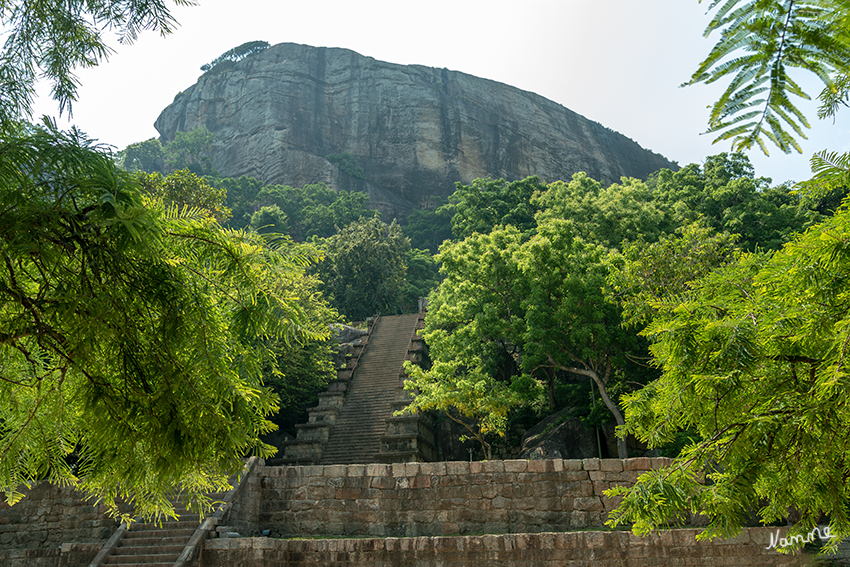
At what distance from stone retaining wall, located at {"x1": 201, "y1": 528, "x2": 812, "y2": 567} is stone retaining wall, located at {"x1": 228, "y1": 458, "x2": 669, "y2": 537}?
1077mm

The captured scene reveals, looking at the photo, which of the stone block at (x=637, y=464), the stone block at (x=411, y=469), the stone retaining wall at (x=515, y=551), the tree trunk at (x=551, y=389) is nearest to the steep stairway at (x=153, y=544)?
the stone retaining wall at (x=515, y=551)

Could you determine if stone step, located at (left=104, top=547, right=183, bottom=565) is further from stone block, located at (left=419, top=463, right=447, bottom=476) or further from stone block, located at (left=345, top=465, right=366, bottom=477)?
stone block, located at (left=419, top=463, right=447, bottom=476)

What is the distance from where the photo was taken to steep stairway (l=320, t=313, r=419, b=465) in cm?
1669

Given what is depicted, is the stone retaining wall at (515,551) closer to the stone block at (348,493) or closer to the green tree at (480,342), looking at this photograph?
the stone block at (348,493)

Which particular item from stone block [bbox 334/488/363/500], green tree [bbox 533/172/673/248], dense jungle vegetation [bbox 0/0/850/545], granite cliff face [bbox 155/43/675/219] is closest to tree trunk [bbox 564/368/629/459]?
stone block [bbox 334/488/363/500]

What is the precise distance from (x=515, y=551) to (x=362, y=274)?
22074 mm

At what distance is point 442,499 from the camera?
10797mm

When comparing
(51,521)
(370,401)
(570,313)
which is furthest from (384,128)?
(51,521)

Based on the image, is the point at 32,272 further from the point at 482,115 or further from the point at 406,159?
the point at 482,115

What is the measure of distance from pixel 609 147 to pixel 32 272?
6762 cm

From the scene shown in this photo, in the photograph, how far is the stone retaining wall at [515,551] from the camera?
8953 millimetres

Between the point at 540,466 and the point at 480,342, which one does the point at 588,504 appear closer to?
the point at 540,466

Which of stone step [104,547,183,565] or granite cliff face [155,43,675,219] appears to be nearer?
stone step [104,547,183,565]

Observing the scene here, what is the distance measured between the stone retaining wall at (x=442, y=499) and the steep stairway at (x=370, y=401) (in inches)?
179
